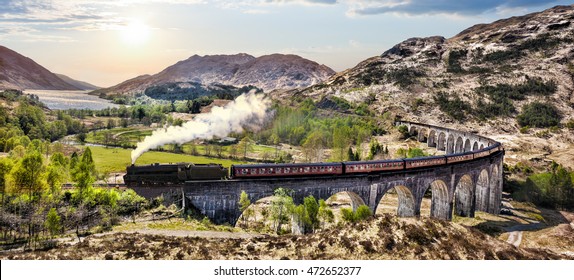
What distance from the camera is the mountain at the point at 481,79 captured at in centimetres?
13525

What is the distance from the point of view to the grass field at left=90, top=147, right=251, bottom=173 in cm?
7412

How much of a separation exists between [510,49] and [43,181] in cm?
17670

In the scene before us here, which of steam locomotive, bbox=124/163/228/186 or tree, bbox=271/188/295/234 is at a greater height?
steam locomotive, bbox=124/163/228/186

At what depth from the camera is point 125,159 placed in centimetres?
8056

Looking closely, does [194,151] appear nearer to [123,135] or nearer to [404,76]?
[123,135]

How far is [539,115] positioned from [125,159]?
376ft

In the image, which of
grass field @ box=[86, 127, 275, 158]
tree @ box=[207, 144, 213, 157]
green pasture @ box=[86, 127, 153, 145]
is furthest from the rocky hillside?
green pasture @ box=[86, 127, 153, 145]

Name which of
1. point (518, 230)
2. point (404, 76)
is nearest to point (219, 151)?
point (518, 230)

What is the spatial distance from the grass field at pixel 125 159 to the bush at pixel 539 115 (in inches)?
3520

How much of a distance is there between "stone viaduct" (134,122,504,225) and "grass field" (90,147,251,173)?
4104 centimetres

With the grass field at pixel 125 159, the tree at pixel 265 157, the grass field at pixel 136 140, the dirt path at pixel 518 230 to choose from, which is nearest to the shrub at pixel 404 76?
the grass field at pixel 136 140

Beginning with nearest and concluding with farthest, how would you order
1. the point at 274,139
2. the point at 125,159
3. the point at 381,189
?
the point at 381,189
the point at 125,159
the point at 274,139

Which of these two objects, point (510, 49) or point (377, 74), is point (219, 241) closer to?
point (377, 74)

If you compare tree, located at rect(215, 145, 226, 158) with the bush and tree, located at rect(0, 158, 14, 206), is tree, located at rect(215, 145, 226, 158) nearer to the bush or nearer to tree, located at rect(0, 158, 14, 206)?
tree, located at rect(0, 158, 14, 206)
